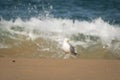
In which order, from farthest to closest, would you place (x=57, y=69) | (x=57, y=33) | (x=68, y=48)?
1. (x=57, y=33)
2. (x=68, y=48)
3. (x=57, y=69)

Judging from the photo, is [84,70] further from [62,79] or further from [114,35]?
[114,35]

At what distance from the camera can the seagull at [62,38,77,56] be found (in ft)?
9.25

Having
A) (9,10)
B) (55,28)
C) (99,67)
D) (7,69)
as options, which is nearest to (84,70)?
(99,67)

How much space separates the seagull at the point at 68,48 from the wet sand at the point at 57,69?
1.23 feet

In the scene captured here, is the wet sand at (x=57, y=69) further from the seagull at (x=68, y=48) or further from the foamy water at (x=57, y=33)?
the foamy water at (x=57, y=33)

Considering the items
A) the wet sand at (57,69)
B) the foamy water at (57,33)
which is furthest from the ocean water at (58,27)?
the wet sand at (57,69)

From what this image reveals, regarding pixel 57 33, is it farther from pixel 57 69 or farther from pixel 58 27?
pixel 57 69

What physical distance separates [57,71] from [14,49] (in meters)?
0.81

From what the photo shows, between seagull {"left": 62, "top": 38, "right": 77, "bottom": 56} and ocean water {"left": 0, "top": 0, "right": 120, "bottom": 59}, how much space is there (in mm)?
57

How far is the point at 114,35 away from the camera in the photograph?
3.04 metres

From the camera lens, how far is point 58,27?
3031mm

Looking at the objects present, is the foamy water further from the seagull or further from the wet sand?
the wet sand

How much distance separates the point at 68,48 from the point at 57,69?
59 cm

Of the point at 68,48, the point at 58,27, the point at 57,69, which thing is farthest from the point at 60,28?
the point at 57,69
